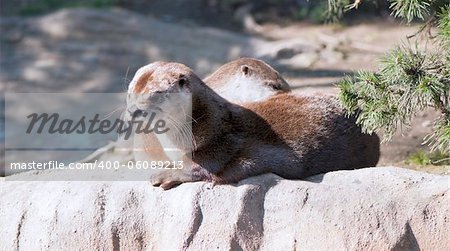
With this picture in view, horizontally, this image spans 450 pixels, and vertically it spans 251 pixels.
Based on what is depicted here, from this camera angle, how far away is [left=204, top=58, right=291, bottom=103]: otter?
19.7 ft

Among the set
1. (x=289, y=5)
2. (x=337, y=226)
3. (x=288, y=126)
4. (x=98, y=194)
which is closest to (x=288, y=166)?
(x=288, y=126)

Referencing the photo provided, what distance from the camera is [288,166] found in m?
5.04

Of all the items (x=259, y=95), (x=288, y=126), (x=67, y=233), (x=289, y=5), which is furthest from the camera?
(x=289, y=5)

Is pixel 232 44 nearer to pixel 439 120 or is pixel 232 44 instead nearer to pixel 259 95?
pixel 259 95

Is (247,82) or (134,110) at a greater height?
(134,110)

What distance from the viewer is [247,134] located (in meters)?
5.07

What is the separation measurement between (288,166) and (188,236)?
0.71 metres

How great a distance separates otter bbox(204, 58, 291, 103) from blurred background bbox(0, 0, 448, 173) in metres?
3.95

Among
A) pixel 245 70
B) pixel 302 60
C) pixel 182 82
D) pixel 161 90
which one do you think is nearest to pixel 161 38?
pixel 302 60

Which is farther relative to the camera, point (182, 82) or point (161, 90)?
point (182, 82)

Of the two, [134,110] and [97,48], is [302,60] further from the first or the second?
[134,110]

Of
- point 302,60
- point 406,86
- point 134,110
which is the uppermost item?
point 406,86

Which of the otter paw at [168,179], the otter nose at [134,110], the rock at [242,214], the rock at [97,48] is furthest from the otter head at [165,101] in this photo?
the rock at [97,48]

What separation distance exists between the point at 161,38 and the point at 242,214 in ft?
26.5
